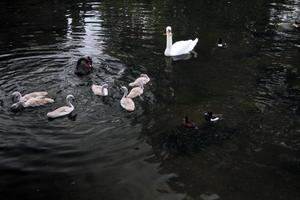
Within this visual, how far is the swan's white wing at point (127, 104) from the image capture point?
39.8ft

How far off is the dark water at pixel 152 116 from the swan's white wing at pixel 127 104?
174 mm

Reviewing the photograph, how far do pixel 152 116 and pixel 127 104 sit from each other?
2.65ft

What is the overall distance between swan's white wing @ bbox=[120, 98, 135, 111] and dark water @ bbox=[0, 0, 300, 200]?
0.57 ft

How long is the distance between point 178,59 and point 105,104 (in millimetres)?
5404

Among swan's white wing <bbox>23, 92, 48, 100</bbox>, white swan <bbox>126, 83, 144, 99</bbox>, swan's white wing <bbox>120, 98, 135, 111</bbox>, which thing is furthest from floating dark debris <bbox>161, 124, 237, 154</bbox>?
swan's white wing <bbox>23, 92, 48, 100</bbox>

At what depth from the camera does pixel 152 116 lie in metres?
12.0

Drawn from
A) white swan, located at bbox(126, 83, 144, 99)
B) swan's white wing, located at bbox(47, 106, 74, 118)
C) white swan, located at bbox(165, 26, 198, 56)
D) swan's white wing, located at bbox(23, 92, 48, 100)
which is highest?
white swan, located at bbox(165, 26, 198, 56)

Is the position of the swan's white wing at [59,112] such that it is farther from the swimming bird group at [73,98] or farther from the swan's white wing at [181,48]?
the swan's white wing at [181,48]

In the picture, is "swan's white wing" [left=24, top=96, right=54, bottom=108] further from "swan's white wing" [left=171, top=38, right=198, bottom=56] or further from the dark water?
"swan's white wing" [left=171, top=38, right=198, bottom=56]

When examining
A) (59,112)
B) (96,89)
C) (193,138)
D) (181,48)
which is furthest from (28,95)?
(181,48)

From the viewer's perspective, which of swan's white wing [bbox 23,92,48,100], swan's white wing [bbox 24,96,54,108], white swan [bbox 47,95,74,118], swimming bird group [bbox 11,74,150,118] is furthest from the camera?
swan's white wing [bbox 23,92,48,100]

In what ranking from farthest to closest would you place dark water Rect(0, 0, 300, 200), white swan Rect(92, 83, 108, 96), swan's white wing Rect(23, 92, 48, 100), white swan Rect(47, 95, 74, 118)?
white swan Rect(92, 83, 108, 96) < swan's white wing Rect(23, 92, 48, 100) < white swan Rect(47, 95, 74, 118) < dark water Rect(0, 0, 300, 200)

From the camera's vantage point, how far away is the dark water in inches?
369

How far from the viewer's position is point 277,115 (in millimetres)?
12086
